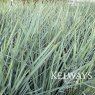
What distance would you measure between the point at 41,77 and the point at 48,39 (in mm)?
244

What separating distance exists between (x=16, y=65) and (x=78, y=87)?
161 millimetres

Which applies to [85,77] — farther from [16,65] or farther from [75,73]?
[16,65]

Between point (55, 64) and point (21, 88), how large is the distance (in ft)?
0.46

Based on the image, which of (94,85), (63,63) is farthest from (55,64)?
(94,85)

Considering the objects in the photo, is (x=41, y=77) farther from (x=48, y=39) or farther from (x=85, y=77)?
(x=48, y=39)

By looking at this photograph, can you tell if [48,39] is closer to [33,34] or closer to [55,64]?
[33,34]

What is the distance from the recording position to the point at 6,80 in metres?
0.50

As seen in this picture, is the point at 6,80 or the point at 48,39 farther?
the point at 48,39

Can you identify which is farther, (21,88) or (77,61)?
(77,61)

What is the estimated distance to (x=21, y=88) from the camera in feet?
1.68

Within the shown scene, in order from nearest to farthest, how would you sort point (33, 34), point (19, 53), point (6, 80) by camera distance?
point (6, 80), point (19, 53), point (33, 34)

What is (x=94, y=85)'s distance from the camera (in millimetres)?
542

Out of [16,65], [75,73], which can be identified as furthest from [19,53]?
[75,73]

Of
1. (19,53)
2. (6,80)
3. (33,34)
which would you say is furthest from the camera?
(33,34)
